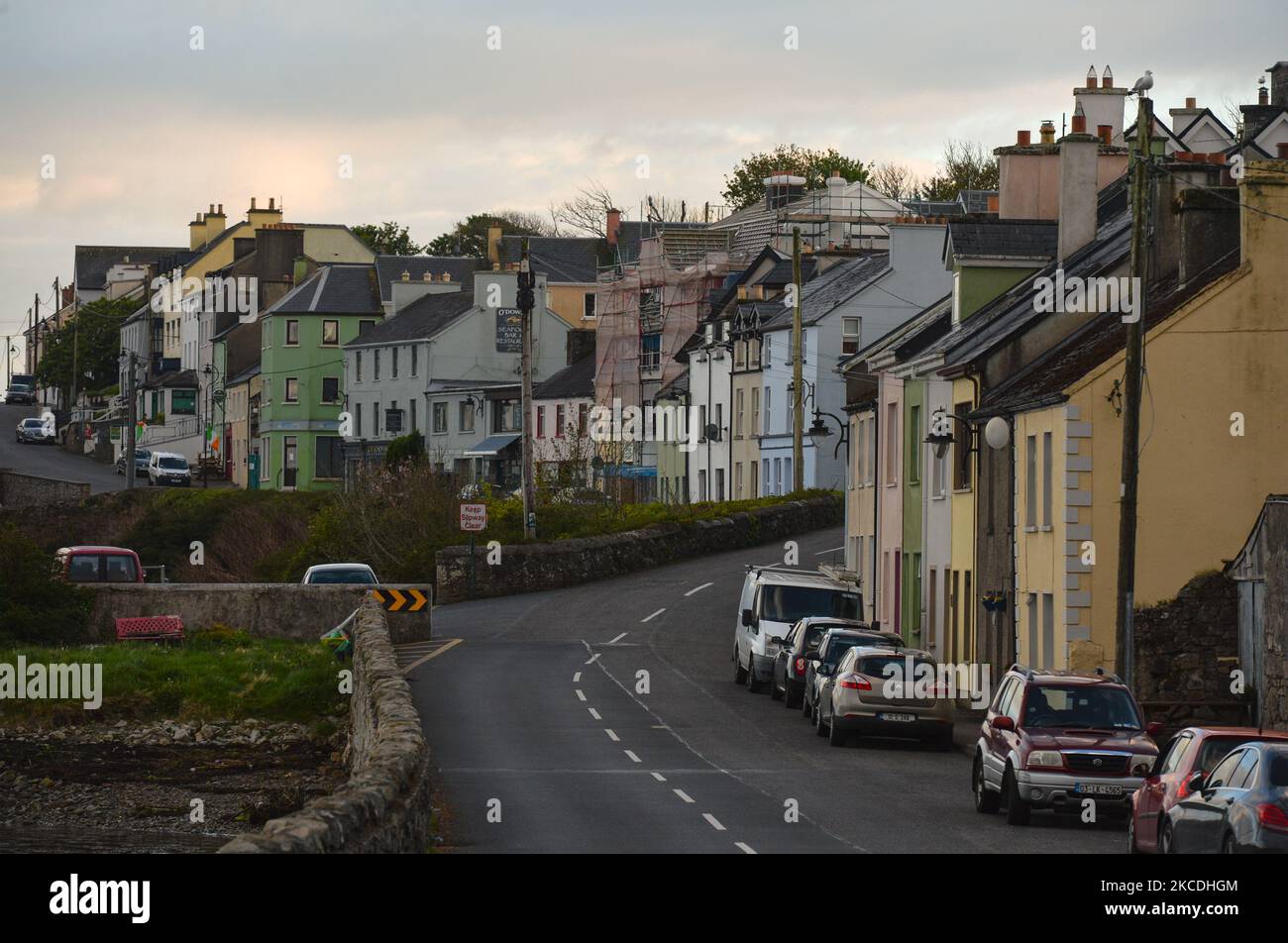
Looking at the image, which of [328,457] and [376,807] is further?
[328,457]

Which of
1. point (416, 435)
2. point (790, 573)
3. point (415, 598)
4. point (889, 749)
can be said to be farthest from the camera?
point (416, 435)

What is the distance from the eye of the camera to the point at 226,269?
127312 mm

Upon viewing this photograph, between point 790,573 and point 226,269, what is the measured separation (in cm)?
9086

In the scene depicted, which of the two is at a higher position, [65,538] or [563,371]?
[563,371]

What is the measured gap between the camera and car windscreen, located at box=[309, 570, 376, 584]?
48750 mm

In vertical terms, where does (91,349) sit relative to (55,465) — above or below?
above

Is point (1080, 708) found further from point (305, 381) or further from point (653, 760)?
point (305, 381)

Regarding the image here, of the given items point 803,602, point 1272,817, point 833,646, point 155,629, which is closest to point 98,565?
point 155,629

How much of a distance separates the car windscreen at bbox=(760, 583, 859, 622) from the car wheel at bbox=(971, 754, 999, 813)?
17091 millimetres

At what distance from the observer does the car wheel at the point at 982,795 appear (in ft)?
75.8

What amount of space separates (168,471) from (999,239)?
6393 centimetres

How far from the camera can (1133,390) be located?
26.3 meters
